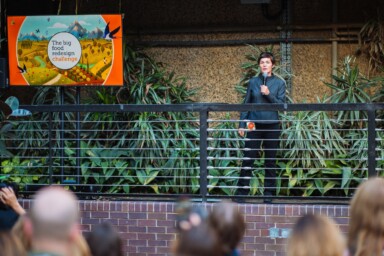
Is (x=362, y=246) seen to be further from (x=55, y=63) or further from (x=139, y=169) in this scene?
(x=55, y=63)

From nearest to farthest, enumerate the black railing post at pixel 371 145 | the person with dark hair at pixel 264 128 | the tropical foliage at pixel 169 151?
the black railing post at pixel 371 145
the person with dark hair at pixel 264 128
the tropical foliage at pixel 169 151

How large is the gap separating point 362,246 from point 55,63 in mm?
5797

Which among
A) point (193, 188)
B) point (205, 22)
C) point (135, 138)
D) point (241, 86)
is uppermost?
point (205, 22)

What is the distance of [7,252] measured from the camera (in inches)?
135

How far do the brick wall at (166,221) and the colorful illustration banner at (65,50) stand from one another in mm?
1688

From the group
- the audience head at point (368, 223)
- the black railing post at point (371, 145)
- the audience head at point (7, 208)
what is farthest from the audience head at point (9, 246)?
the black railing post at point (371, 145)

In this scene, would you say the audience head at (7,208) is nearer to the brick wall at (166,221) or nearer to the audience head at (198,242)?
the audience head at (198,242)

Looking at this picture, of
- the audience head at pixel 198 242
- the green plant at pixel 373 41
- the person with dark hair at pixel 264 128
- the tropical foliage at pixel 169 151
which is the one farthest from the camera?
the green plant at pixel 373 41

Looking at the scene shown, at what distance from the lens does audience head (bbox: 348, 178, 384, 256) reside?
3.92 metres

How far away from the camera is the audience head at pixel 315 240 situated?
3449 millimetres

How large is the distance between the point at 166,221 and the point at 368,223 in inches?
160

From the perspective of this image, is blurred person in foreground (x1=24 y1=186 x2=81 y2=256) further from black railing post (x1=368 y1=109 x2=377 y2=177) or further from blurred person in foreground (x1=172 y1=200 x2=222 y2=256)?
black railing post (x1=368 y1=109 x2=377 y2=177)

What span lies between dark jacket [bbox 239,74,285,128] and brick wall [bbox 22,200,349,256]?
45.0 inches

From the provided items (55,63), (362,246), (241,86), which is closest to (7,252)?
(362,246)
